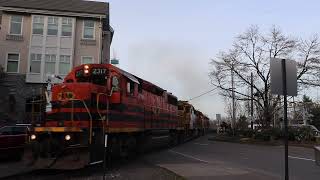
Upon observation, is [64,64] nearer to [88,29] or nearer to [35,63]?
[35,63]

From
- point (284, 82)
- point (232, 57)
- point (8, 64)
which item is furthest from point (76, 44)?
point (284, 82)

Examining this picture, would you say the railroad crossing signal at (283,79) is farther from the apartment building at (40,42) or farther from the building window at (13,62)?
the building window at (13,62)

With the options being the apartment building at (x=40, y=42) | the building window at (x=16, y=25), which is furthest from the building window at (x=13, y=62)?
the building window at (x=16, y=25)

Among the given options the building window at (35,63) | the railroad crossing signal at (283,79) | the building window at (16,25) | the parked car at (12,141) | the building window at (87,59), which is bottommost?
the parked car at (12,141)

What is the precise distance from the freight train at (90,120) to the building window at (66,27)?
20697mm

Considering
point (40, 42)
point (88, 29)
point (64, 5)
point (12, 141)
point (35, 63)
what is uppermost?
point (64, 5)

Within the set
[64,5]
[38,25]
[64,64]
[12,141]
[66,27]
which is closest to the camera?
[12,141]

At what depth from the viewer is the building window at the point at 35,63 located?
38406mm

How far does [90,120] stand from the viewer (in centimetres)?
1531

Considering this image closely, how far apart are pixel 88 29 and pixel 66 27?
212cm

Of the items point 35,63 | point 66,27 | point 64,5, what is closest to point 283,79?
point 35,63

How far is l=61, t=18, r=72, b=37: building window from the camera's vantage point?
3972cm

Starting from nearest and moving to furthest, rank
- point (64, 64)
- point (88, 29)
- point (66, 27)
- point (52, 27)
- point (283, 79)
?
point (283, 79) → point (64, 64) → point (52, 27) → point (66, 27) → point (88, 29)

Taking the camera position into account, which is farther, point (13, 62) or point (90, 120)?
point (13, 62)
